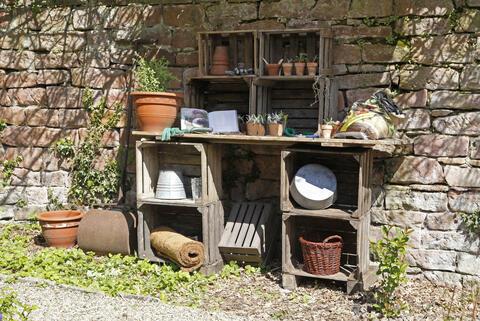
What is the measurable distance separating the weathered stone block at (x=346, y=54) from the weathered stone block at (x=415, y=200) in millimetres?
1211

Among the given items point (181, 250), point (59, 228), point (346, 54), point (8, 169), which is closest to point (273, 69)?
point (346, 54)

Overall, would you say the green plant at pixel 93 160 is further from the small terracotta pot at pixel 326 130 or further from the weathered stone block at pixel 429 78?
the weathered stone block at pixel 429 78

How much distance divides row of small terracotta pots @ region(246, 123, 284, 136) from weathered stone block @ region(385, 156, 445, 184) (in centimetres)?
103

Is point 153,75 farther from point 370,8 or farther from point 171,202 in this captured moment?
point 370,8

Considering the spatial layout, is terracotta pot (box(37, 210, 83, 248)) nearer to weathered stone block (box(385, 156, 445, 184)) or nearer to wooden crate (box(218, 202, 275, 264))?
wooden crate (box(218, 202, 275, 264))

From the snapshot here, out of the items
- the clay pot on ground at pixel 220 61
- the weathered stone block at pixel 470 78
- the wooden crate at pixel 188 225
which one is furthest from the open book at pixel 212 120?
the weathered stone block at pixel 470 78

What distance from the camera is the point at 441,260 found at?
16.3 feet

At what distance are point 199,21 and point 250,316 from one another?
116 inches

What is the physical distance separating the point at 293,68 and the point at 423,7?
4.01ft

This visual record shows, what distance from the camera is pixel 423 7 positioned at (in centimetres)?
491

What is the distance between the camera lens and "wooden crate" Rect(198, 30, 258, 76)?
5449 mm

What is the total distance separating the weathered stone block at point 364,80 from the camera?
5078mm

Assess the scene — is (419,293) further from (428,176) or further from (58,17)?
Answer: (58,17)

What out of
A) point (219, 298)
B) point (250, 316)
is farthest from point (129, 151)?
point (250, 316)
